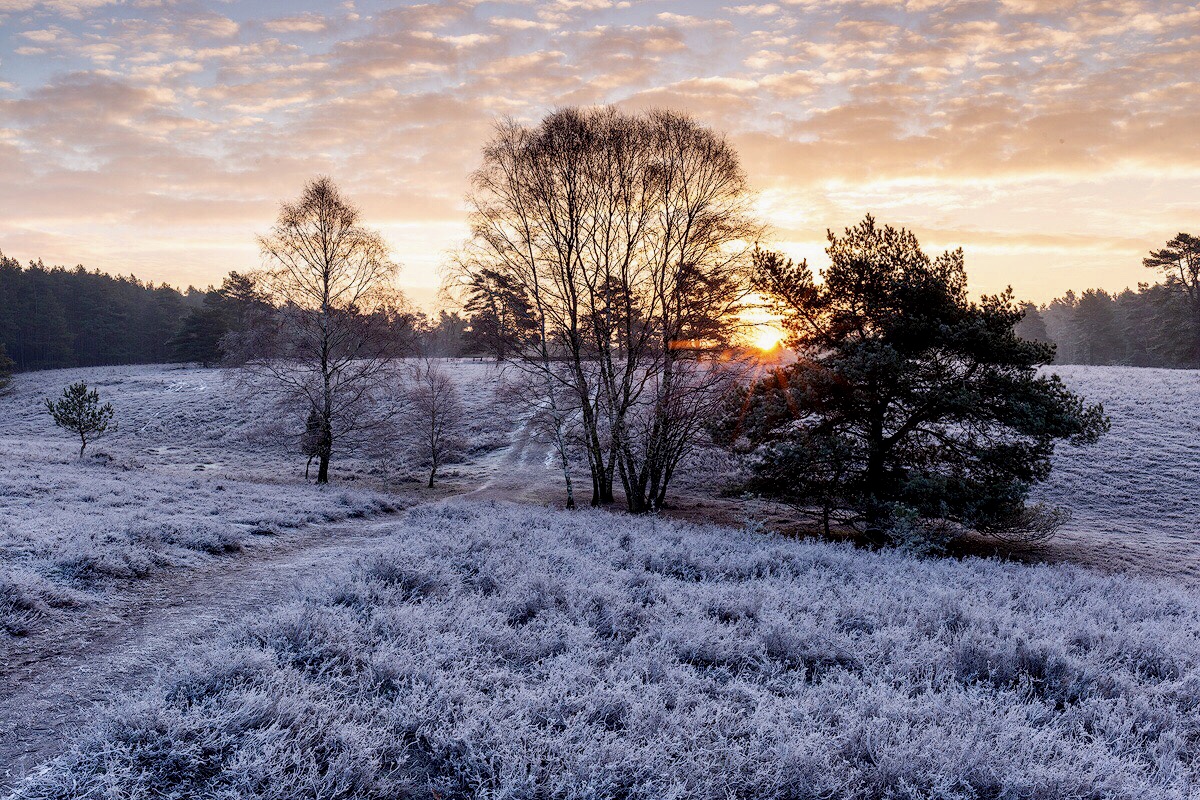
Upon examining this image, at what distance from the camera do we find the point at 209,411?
45.8 meters

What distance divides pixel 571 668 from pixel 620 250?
1817 centimetres

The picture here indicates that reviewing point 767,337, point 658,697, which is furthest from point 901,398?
point 658,697

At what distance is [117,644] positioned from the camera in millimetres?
6750

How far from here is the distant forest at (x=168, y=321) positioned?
6128 cm

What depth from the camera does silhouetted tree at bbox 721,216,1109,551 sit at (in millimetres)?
15258

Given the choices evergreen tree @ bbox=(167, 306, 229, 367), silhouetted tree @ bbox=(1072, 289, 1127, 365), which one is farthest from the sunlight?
silhouetted tree @ bbox=(1072, 289, 1127, 365)

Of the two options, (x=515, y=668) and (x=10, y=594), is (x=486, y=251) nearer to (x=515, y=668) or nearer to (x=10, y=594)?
(x=10, y=594)

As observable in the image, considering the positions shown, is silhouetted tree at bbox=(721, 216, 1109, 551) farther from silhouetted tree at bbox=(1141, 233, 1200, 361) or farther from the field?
silhouetted tree at bbox=(1141, 233, 1200, 361)

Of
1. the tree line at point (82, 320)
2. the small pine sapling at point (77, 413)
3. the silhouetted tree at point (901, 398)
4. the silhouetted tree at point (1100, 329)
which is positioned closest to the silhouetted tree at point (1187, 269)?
the silhouetted tree at point (1100, 329)

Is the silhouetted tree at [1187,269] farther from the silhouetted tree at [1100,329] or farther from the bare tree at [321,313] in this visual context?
the bare tree at [321,313]

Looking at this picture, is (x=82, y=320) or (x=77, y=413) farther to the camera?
(x=82, y=320)

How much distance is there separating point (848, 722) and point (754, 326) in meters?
16.8

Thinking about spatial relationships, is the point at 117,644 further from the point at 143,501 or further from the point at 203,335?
the point at 203,335

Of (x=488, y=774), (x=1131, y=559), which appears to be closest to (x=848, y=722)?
(x=488, y=774)
